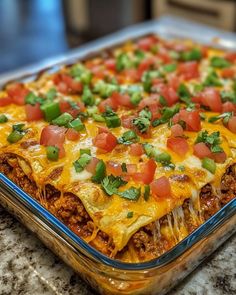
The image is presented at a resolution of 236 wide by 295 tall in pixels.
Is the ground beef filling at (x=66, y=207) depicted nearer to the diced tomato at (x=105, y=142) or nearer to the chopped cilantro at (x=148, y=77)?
the diced tomato at (x=105, y=142)

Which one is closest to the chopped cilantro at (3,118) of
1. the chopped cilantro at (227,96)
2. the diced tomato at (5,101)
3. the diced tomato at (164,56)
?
the diced tomato at (5,101)

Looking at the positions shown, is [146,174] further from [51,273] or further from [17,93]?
[17,93]

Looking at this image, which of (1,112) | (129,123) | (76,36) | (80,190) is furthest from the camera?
(76,36)

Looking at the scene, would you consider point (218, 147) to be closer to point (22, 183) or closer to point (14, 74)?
point (22, 183)

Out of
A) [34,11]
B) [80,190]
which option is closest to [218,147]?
[80,190]

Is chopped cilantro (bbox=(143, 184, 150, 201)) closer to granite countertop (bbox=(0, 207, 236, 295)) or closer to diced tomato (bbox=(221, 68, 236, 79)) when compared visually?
granite countertop (bbox=(0, 207, 236, 295))

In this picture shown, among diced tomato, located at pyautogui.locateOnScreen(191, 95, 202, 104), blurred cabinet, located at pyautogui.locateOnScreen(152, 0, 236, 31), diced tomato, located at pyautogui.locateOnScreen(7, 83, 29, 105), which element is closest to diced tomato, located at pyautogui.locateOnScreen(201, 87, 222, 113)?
diced tomato, located at pyautogui.locateOnScreen(191, 95, 202, 104)
